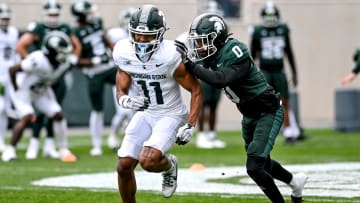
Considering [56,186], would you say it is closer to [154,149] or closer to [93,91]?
[154,149]

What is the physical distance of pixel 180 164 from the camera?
35.6ft

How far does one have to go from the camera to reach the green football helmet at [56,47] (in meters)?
11.2

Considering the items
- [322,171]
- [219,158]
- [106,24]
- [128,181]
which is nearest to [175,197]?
[128,181]

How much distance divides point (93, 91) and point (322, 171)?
382cm

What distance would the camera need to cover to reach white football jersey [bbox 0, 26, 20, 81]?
12.8 metres

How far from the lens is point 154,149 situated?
22.3ft

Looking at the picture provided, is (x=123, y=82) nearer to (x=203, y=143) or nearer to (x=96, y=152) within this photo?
(x=96, y=152)

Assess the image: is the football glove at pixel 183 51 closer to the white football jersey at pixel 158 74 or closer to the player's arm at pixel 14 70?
the white football jersey at pixel 158 74

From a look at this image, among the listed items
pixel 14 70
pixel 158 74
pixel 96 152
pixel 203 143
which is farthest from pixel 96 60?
pixel 158 74

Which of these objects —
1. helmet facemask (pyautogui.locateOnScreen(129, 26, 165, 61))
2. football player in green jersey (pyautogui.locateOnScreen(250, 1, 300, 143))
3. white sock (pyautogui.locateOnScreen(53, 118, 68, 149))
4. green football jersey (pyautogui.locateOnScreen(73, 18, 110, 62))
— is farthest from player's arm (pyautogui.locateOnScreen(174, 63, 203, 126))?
football player in green jersey (pyautogui.locateOnScreen(250, 1, 300, 143))

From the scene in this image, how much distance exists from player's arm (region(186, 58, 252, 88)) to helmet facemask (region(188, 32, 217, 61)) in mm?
123

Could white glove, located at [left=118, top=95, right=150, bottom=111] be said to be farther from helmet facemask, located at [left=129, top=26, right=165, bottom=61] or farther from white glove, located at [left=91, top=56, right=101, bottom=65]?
white glove, located at [left=91, top=56, right=101, bottom=65]

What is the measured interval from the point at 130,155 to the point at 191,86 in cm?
64

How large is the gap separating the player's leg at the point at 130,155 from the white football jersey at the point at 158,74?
146mm
